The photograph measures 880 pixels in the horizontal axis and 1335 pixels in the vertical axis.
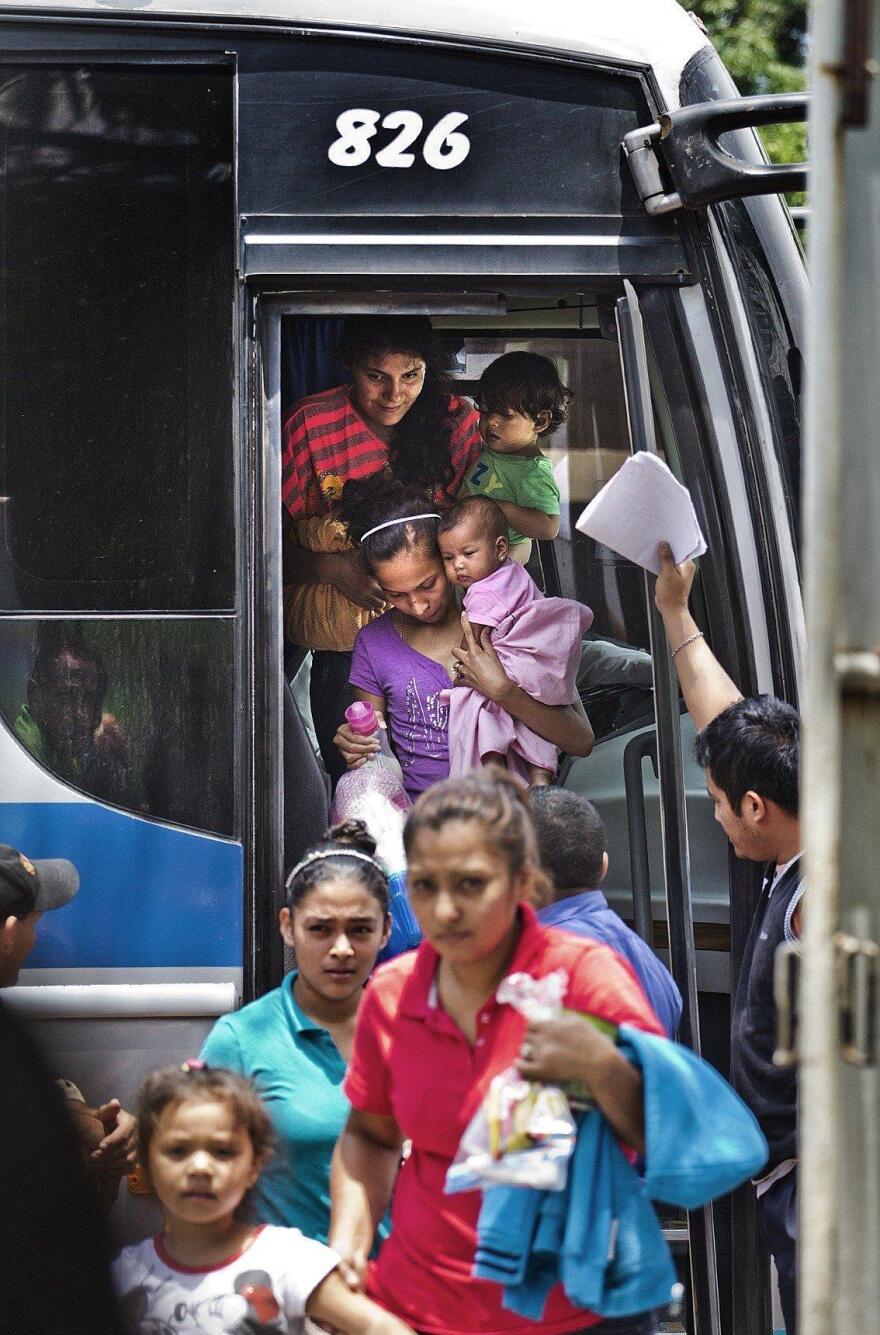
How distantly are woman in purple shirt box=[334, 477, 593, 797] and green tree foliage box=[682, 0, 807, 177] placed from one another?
9466 mm

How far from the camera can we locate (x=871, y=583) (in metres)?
2.10

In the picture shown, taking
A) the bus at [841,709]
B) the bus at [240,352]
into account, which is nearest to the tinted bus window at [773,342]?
the bus at [240,352]

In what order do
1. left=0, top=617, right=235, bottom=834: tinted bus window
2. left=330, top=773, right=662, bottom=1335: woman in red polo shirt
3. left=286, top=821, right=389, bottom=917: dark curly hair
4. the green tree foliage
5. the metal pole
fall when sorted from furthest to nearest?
the green tree foliage, left=0, top=617, right=235, bottom=834: tinted bus window, left=286, top=821, right=389, bottom=917: dark curly hair, left=330, top=773, right=662, bottom=1335: woman in red polo shirt, the metal pole

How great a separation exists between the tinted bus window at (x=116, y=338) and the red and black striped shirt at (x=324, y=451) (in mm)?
555

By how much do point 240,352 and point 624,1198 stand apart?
1929 mm

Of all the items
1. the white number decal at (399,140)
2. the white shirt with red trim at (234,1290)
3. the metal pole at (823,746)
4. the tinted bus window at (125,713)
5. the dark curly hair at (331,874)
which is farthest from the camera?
the white number decal at (399,140)

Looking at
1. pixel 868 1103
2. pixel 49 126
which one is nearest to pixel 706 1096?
pixel 868 1103

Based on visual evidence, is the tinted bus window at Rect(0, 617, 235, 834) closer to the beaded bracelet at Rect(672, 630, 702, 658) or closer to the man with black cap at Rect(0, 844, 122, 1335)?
the man with black cap at Rect(0, 844, 122, 1335)

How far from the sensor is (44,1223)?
118 inches

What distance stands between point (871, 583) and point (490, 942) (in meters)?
0.91

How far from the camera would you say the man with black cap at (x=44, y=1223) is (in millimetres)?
2898

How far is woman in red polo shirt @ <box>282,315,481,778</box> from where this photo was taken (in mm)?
4207

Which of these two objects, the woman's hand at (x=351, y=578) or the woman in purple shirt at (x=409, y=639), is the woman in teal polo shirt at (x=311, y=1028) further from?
the woman's hand at (x=351, y=578)

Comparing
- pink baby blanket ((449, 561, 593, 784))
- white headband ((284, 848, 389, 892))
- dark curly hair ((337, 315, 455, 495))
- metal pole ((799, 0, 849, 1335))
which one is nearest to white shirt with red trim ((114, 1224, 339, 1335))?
white headband ((284, 848, 389, 892))
